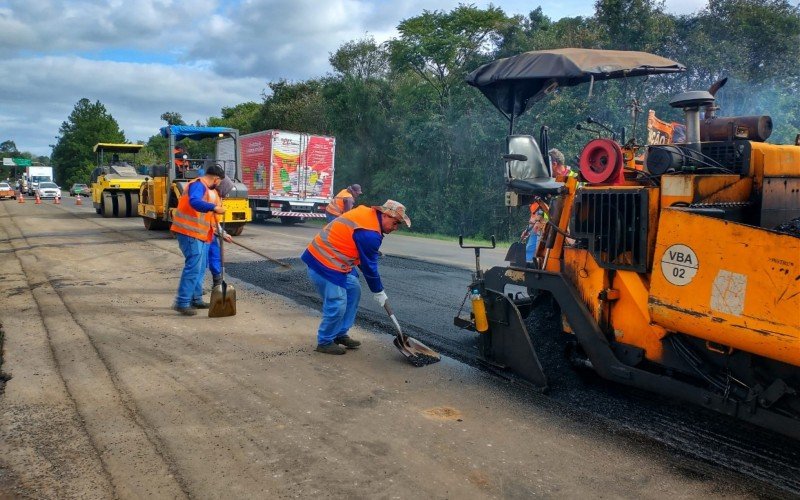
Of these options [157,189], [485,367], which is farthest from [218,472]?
[157,189]

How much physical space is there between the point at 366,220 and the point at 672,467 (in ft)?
9.05

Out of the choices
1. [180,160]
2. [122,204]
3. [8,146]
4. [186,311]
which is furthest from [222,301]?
[8,146]

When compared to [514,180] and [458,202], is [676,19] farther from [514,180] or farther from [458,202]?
[514,180]

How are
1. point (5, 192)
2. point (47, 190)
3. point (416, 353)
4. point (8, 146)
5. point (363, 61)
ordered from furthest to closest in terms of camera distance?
point (8, 146) → point (5, 192) → point (47, 190) → point (363, 61) → point (416, 353)

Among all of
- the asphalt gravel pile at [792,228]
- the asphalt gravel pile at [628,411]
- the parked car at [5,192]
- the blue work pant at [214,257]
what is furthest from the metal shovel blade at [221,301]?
the parked car at [5,192]

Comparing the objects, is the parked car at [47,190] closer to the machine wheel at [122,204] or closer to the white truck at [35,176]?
the white truck at [35,176]

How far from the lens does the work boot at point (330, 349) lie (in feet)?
16.6

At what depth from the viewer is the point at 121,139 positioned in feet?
248

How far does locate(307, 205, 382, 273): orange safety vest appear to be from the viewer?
4871 millimetres

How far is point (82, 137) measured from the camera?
71.8 metres

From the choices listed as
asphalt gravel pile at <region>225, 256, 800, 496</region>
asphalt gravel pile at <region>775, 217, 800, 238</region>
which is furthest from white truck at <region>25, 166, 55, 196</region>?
asphalt gravel pile at <region>775, 217, 800, 238</region>

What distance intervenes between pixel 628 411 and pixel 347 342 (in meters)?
2.37

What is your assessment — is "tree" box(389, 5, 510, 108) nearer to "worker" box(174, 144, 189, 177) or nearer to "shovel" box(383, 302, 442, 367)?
"worker" box(174, 144, 189, 177)

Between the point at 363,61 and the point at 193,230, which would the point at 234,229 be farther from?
the point at 363,61
